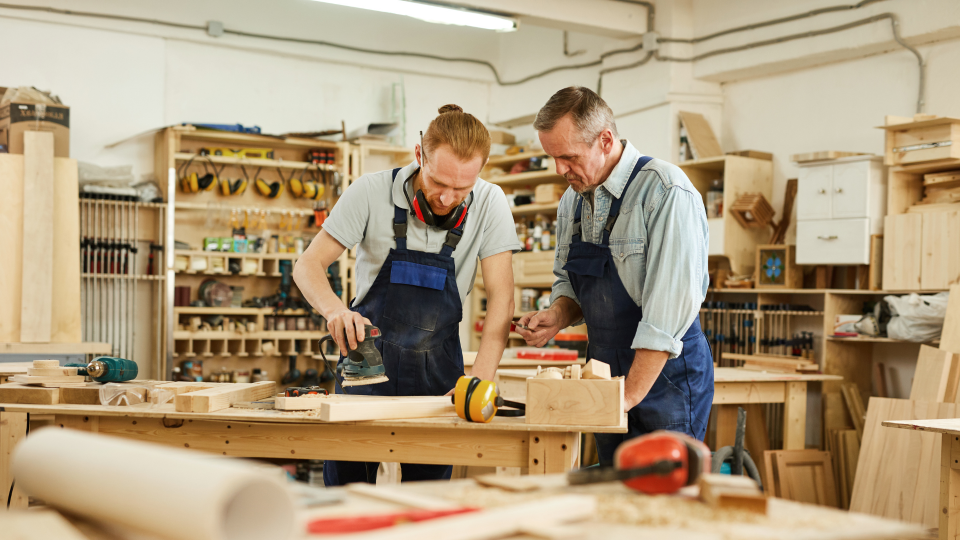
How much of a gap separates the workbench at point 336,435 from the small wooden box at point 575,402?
0.02 meters

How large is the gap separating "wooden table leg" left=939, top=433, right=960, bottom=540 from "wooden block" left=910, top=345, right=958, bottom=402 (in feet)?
4.56

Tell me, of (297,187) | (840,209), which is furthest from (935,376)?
(297,187)

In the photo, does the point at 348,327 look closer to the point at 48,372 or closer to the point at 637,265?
the point at 637,265

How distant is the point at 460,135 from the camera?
7.71ft

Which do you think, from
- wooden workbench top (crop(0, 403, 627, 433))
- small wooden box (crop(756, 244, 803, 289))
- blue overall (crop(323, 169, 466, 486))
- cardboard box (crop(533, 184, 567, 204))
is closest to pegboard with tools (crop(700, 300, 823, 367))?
small wooden box (crop(756, 244, 803, 289))

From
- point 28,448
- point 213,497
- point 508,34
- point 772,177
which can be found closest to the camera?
point 213,497

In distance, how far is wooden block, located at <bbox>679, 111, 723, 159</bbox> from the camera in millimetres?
6098

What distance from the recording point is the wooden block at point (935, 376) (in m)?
4.38

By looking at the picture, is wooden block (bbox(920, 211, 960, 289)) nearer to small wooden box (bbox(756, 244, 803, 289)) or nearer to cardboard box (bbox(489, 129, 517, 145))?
small wooden box (bbox(756, 244, 803, 289))

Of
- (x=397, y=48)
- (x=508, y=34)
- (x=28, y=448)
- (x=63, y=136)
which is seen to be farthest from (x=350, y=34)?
(x=28, y=448)

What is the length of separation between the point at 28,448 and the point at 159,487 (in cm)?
43

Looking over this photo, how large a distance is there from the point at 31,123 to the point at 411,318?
4039mm

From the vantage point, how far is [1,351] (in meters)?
4.74

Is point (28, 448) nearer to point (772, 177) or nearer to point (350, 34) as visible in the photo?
point (772, 177)
